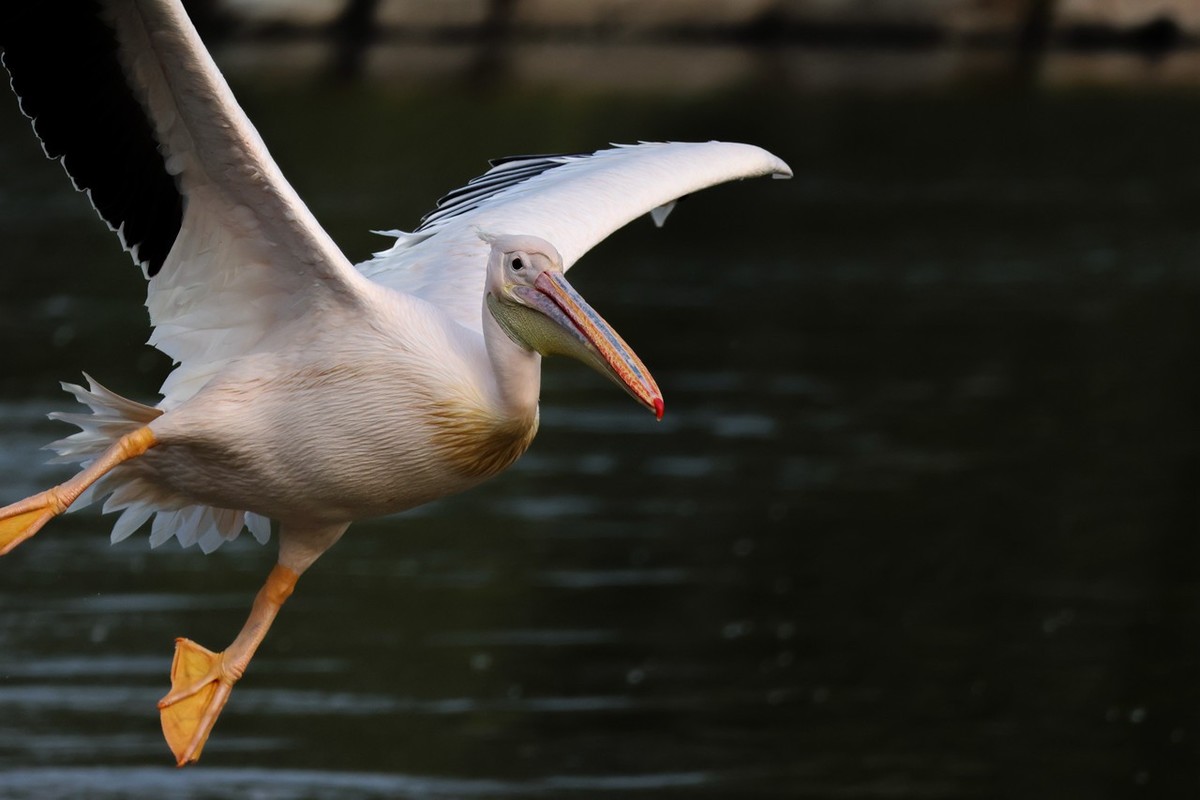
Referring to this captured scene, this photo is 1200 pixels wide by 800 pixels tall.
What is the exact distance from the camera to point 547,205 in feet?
22.8

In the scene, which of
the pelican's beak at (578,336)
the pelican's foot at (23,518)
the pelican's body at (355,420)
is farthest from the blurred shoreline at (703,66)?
the pelican's foot at (23,518)

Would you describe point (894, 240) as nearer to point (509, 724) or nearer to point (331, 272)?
point (509, 724)

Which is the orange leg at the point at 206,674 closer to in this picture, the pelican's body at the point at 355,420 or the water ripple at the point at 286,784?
the pelican's body at the point at 355,420

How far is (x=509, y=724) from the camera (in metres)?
8.09

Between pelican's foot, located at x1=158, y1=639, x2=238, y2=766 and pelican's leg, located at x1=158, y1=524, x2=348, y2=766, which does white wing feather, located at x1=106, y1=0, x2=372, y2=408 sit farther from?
pelican's foot, located at x1=158, y1=639, x2=238, y2=766

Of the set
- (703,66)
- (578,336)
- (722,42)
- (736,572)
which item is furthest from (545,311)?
(722,42)

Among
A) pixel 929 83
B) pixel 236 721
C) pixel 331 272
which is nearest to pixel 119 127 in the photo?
pixel 331 272

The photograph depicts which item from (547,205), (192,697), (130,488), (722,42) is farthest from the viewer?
(722,42)

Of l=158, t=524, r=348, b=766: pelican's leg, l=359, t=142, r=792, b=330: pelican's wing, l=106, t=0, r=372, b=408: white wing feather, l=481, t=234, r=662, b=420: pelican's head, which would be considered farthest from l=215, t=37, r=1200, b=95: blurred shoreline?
l=481, t=234, r=662, b=420: pelican's head

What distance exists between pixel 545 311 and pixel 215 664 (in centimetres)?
173

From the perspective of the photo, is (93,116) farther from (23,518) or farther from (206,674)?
(206,674)

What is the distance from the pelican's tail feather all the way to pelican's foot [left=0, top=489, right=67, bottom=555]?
294mm

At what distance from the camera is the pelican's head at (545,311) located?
18.2 ft

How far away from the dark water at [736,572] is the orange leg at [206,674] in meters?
0.89
